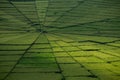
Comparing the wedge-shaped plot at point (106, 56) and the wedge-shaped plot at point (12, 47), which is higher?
the wedge-shaped plot at point (12, 47)

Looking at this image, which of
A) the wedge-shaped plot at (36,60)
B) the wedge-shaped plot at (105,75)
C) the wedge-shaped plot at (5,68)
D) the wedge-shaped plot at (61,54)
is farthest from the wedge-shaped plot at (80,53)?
the wedge-shaped plot at (5,68)

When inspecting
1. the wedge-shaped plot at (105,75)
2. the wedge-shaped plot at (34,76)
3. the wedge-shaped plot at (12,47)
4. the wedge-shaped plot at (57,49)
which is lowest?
the wedge-shaped plot at (105,75)

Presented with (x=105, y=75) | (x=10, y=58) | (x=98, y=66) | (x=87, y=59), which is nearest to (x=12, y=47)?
(x=10, y=58)

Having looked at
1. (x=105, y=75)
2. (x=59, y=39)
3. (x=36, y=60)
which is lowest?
(x=105, y=75)

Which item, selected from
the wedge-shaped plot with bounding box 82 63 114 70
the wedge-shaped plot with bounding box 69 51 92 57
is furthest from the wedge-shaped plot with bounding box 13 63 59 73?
the wedge-shaped plot with bounding box 69 51 92 57

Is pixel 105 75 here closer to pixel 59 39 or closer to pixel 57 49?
pixel 57 49

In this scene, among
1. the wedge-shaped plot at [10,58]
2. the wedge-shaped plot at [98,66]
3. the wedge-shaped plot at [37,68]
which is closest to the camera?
the wedge-shaped plot at [37,68]

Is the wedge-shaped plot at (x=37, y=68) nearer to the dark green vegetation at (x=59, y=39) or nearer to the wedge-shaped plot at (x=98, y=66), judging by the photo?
the dark green vegetation at (x=59, y=39)

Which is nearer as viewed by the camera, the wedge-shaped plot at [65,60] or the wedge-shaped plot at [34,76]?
the wedge-shaped plot at [34,76]
